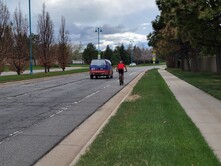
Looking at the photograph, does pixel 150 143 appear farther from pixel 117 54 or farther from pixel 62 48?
pixel 117 54

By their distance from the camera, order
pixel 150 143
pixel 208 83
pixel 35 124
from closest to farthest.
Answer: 1. pixel 150 143
2. pixel 35 124
3. pixel 208 83

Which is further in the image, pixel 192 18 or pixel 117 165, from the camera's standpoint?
pixel 192 18

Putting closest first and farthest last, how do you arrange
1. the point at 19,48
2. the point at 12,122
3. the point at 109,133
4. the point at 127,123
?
the point at 109,133 < the point at 127,123 < the point at 12,122 < the point at 19,48

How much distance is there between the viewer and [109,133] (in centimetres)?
916

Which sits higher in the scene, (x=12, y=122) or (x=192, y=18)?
(x=192, y=18)

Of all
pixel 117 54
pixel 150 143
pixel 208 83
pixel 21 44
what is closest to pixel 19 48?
pixel 21 44

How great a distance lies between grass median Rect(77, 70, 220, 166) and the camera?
653 centimetres

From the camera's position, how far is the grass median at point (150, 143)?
6.53 m

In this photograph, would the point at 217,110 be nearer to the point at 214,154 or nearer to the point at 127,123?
the point at 127,123

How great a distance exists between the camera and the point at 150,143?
7816 mm

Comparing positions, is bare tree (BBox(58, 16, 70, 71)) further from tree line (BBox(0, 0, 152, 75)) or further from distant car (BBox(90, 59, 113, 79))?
distant car (BBox(90, 59, 113, 79))

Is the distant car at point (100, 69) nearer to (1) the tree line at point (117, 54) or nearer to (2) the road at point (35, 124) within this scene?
(2) the road at point (35, 124)

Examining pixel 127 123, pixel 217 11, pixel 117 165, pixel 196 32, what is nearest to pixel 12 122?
pixel 127 123

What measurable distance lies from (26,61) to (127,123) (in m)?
43.7
